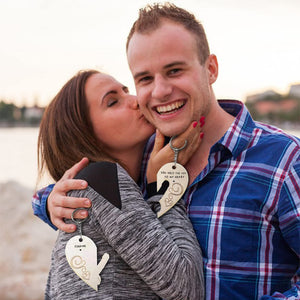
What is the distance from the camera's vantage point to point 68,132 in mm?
2168

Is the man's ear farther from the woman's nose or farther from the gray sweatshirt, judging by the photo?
the gray sweatshirt

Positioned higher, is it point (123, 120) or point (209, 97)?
point (209, 97)

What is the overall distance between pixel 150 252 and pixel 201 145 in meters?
0.67

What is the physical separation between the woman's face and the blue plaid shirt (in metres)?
0.59

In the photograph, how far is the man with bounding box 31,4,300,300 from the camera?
1732 millimetres

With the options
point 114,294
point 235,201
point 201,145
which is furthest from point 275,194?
point 114,294

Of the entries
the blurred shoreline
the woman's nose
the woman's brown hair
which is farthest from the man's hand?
the blurred shoreline

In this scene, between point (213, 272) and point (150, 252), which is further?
point (213, 272)

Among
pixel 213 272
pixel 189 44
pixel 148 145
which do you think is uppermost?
pixel 189 44

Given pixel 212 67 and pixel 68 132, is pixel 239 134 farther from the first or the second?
pixel 68 132

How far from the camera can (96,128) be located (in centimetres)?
225

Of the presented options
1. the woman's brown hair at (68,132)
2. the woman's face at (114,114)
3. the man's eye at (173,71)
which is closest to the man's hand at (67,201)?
the woman's brown hair at (68,132)

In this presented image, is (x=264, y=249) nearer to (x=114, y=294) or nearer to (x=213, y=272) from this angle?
(x=213, y=272)

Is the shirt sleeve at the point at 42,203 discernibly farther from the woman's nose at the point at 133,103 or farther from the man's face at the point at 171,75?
the man's face at the point at 171,75
